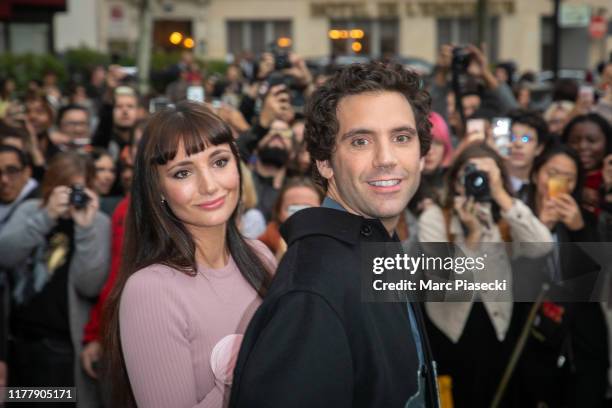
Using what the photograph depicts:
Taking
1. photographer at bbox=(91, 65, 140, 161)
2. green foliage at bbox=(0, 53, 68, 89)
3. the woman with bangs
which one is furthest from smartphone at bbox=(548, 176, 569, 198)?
green foliage at bbox=(0, 53, 68, 89)

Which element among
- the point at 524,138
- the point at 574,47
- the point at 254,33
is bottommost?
the point at 524,138

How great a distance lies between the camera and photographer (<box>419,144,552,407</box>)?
389 cm

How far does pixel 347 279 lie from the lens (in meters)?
1.74

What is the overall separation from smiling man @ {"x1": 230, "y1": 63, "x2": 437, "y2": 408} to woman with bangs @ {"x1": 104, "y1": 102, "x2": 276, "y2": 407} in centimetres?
53

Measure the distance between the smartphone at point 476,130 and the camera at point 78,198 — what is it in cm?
221

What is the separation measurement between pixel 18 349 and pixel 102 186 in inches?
52.1

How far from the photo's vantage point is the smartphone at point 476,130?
486 centimetres

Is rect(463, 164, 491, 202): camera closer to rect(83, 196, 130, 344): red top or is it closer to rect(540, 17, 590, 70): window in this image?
rect(83, 196, 130, 344): red top

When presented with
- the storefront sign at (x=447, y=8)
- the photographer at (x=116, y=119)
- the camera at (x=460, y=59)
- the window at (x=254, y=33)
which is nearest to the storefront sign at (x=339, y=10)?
the window at (x=254, y=33)

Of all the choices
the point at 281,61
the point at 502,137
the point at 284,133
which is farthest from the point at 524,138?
the point at 281,61

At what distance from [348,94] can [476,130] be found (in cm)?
312

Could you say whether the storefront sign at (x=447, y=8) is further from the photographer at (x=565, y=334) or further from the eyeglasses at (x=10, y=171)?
the eyeglasses at (x=10, y=171)

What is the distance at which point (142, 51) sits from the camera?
17.5 m

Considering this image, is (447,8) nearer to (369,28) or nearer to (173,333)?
(369,28)
